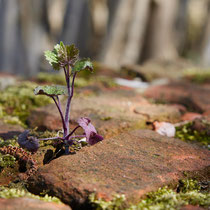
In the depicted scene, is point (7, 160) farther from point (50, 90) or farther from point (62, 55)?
point (62, 55)

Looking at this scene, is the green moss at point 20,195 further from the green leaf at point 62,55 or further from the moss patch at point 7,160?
the green leaf at point 62,55

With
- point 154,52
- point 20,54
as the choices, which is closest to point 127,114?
point 154,52

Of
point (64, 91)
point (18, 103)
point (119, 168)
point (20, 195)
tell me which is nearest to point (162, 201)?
point (119, 168)

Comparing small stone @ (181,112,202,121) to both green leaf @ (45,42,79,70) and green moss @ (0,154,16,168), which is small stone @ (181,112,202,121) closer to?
green leaf @ (45,42,79,70)

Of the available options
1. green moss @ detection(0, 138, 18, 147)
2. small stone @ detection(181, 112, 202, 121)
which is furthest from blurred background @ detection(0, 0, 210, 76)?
green moss @ detection(0, 138, 18, 147)

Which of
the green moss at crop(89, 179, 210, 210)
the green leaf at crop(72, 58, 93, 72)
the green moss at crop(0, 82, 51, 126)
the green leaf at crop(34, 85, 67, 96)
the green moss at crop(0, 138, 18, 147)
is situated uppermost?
the green leaf at crop(72, 58, 93, 72)

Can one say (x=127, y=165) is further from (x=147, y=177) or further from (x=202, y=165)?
(x=202, y=165)
